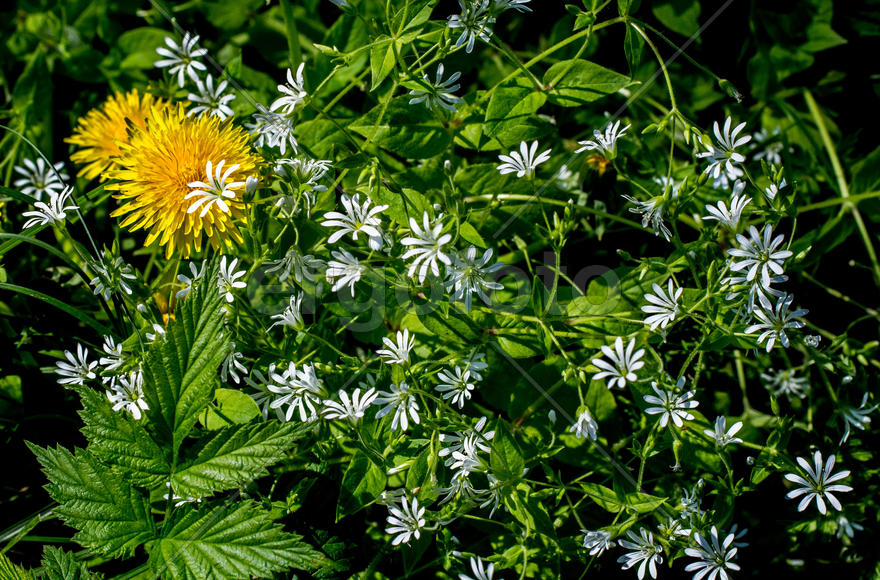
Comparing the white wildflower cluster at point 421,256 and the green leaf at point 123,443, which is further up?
the white wildflower cluster at point 421,256

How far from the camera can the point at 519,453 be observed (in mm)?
1489

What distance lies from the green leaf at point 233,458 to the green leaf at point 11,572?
392 millimetres

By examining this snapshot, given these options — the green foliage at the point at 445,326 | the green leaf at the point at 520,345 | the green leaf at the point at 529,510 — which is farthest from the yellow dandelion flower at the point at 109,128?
the green leaf at the point at 529,510

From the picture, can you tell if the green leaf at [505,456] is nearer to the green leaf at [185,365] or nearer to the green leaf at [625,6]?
the green leaf at [185,365]

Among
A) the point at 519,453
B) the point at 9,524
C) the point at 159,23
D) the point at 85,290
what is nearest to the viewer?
the point at 519,453

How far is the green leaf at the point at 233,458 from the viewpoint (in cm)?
144

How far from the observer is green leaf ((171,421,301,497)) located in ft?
4.73

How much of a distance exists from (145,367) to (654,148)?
5.26 feet

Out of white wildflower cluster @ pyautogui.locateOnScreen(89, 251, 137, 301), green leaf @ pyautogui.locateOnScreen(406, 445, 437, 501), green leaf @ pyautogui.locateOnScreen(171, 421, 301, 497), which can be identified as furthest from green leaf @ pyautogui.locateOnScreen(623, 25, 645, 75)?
white wildflower cluster @ pyautogui.locateOnScreen(89, 251, 137, 301)

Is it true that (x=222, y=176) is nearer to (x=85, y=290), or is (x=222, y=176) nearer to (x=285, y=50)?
(x=85, y=290)

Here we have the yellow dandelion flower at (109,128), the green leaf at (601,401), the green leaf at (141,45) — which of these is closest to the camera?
the green leaf at (601,401)

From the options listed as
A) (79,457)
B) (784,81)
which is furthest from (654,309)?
(784,81)

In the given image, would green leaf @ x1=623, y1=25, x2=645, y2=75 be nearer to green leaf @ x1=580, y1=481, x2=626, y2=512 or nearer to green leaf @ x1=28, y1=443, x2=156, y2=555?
green leaf @ x1=580, y1=481, x2=626, y2=512

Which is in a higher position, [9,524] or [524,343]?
[524,343]
